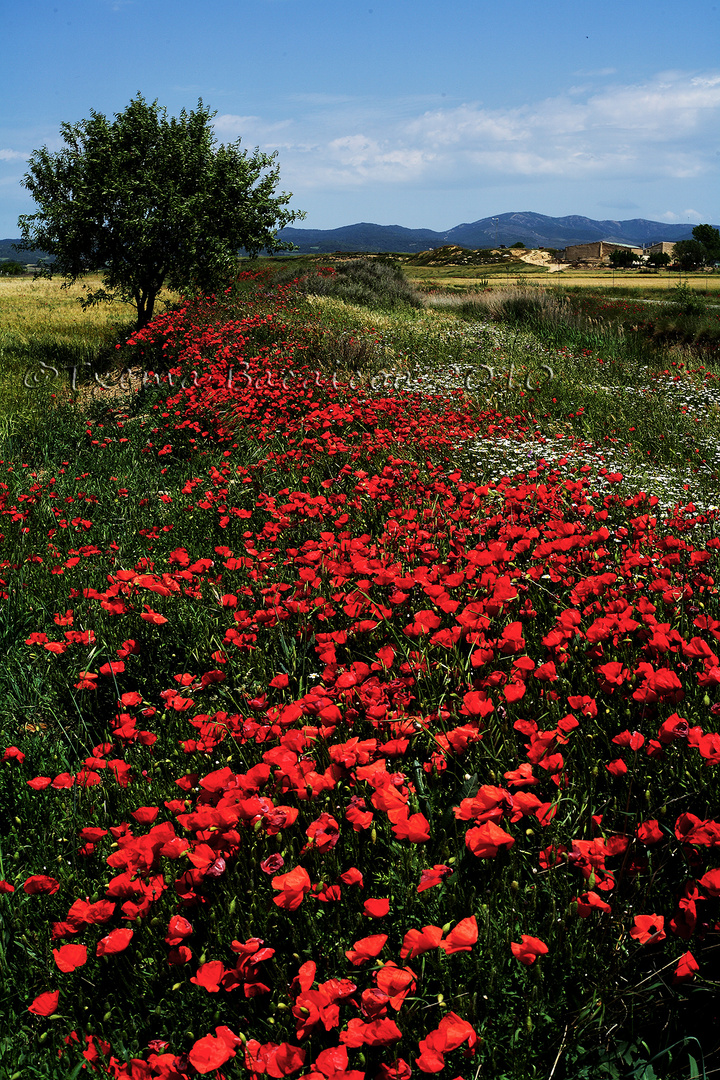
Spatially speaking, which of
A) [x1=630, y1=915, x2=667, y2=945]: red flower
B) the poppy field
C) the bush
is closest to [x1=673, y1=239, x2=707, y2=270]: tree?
the bush

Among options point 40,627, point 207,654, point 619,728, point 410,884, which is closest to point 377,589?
point 207,654

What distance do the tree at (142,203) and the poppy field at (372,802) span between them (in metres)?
11.9

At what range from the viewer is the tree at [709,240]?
6212 cm

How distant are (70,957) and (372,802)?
805 mm

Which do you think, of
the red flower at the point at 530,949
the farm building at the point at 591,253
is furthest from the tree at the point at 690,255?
the red flower at the point at 530,949

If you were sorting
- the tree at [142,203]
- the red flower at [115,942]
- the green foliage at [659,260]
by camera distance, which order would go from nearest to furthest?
the red flower at [115,942] < the tree at [142,203] < the green foliage at [659,260]

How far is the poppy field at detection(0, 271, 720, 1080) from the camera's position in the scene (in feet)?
4.75

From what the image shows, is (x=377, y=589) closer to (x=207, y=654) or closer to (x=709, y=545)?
(x=207, y=654)

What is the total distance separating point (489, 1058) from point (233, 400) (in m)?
7.40

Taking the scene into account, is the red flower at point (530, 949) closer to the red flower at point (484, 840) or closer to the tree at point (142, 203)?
the red flower at point (484, 840)

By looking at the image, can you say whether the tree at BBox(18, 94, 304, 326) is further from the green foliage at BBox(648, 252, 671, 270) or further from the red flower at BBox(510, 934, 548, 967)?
the green foliage at BBox(648, 252, 671, 270)

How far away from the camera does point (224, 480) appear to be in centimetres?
561

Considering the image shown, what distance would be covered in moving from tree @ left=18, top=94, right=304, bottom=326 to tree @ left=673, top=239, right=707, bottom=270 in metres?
61.0

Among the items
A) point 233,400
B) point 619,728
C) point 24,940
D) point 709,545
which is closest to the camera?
point 24,940
